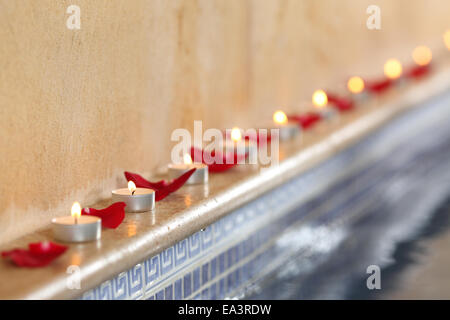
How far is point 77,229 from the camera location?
186 centimetres

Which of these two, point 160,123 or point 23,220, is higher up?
point 160,123

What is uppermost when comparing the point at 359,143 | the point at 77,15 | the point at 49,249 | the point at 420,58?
the point at 420,58

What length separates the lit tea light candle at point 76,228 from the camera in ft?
6.12

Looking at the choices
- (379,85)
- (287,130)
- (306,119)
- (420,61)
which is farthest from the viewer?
(420,61)

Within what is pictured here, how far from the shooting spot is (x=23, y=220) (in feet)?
6.39

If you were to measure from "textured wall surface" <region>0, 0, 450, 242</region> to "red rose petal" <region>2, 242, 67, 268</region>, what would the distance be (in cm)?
16

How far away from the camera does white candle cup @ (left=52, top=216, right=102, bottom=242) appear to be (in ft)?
6.11

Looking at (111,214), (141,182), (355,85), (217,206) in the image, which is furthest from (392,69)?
(111,214)

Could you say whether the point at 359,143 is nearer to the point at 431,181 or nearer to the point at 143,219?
the point at 431,181

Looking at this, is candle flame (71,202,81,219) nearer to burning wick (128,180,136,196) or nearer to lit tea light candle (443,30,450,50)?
burning wick (128,180,136,196)

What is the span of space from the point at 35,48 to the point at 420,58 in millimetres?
4809

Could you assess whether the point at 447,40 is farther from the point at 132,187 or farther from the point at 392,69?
the point at 132,187

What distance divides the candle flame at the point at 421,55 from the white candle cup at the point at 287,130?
2.86 m
